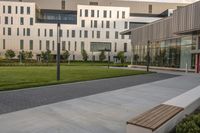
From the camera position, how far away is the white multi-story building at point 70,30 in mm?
72938

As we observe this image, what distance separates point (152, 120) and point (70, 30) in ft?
240

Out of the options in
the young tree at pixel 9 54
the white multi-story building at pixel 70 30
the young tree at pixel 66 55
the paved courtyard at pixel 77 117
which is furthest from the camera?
the white multi-story building at pixel 70 30

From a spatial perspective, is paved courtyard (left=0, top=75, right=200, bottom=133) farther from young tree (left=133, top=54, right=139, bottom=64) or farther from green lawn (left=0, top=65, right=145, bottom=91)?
young tree (left=133, top=54, right=139, bottom=64)

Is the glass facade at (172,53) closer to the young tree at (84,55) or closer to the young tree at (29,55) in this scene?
the young tree at (84,55)

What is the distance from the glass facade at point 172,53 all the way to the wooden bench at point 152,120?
25585mm

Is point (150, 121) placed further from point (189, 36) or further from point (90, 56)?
point (90, 56)

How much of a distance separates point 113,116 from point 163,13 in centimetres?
8644

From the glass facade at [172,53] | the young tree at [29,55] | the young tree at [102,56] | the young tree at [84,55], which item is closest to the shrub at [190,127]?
the glass facade at [172,53]

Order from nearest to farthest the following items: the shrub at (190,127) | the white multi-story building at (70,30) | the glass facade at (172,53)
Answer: the shrub at (190,127), the glass facade at (172,53), the white multi-story building at (70,30)

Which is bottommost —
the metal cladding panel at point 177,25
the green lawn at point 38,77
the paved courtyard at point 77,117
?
the paved courtyard at point 77,117

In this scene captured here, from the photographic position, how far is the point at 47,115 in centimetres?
657

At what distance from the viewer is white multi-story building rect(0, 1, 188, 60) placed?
72.9 m

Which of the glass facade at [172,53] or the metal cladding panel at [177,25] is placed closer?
the metal cladding panel at [177,25]

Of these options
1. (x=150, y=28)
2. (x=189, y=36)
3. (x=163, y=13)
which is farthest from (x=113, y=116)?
(x=163, y=13)
